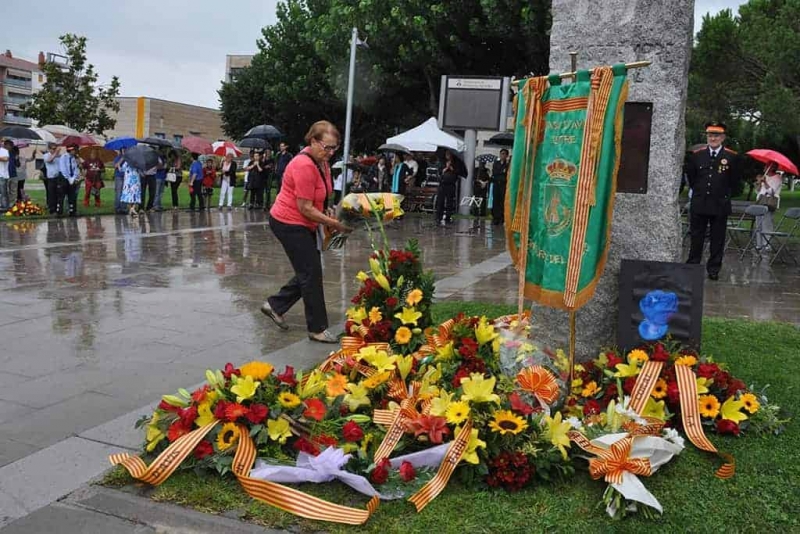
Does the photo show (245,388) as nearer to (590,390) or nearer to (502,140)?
(590,390)

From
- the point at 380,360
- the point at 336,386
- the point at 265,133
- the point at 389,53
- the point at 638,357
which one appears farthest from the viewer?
the point at 265,133

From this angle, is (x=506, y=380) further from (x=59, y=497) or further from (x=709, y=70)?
(x=709, y=70)

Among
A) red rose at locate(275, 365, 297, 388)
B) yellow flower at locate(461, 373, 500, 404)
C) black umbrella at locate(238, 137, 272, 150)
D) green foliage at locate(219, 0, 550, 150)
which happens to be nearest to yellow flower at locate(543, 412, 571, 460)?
yellow flower at locate(461, 373, 500, 404)

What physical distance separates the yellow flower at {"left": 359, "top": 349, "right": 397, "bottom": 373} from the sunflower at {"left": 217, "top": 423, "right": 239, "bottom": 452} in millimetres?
1045

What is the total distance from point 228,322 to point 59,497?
3.77 metres

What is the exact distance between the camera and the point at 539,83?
452 cm

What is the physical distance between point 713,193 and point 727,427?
22.4 ft

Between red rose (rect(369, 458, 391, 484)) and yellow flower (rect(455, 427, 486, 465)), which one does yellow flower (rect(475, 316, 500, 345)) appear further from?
red rose (rect(369, 458, 391, 484))

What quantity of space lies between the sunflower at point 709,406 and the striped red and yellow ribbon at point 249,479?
1.96 metres

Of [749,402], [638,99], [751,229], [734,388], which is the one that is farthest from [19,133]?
[749,402]

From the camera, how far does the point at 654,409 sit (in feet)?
13.9

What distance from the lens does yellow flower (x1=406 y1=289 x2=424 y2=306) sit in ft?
17.5

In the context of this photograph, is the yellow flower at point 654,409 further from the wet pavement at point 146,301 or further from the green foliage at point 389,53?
the green foliage at point 389,53

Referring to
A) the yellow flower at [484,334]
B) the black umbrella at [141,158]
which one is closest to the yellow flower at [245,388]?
the yellow flower at [484,334]
